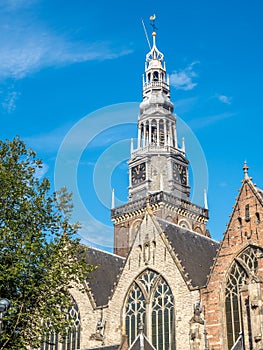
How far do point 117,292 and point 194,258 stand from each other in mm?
4966

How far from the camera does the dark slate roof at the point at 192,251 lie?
30.4 m

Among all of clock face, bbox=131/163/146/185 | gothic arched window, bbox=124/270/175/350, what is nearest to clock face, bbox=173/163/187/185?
clock face, bbox=131/163/146/185

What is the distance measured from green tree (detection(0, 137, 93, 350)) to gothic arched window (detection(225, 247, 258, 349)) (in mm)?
8667

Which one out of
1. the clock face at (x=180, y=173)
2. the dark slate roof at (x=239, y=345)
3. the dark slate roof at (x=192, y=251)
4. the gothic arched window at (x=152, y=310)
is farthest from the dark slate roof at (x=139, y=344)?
the clock face at (x=180, y=173)

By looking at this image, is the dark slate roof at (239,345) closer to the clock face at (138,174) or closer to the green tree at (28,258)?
the green tree at (28,258)

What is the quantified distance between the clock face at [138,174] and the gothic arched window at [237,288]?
27517 mm

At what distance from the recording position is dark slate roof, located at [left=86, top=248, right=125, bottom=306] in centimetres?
3575

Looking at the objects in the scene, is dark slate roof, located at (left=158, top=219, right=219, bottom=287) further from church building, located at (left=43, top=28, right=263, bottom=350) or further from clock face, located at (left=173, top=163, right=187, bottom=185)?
clock face, located at (left=173, top=163, right=187, bottom=185)

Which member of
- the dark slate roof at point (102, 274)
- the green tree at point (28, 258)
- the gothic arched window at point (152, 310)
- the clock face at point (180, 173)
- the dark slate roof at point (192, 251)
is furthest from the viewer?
the clock face at point (180, 173)

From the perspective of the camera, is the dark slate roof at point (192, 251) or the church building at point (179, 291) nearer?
the church building at point (179, 291)

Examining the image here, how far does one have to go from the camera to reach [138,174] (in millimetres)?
55219

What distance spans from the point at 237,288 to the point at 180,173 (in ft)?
93.5

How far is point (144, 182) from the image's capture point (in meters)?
54.1

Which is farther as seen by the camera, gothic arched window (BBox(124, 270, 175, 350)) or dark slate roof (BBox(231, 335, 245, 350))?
gothic arched window (BBox(124, 270, 175, 350))
